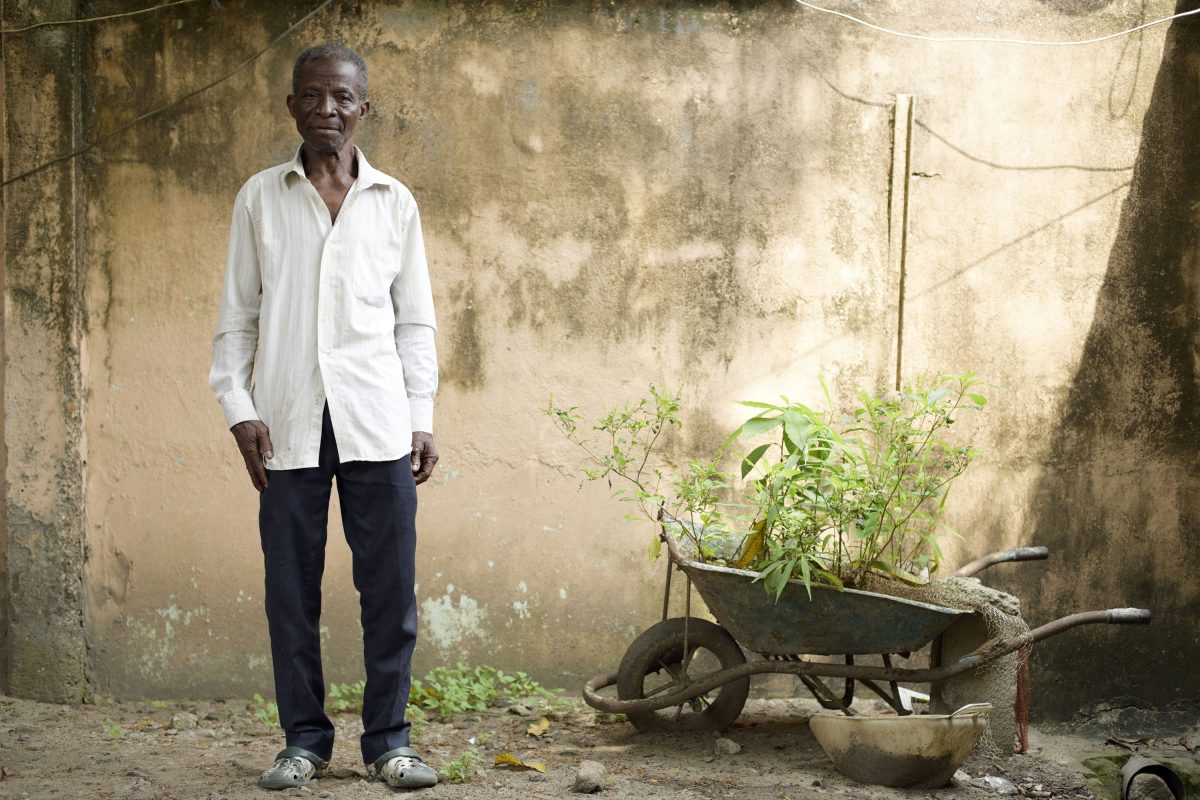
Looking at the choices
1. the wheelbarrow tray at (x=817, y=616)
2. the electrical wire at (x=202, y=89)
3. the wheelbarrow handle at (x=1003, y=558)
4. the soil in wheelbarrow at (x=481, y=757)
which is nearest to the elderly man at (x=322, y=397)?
the soil in wheelbarrow at (x=481, y=757)

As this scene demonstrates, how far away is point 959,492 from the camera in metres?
4.90

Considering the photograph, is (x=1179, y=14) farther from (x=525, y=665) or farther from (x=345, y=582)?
(x=345, y=582)

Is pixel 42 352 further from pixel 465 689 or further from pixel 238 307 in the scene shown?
pixel 465 689

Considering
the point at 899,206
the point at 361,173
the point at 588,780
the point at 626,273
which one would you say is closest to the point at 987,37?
the point at 899,206

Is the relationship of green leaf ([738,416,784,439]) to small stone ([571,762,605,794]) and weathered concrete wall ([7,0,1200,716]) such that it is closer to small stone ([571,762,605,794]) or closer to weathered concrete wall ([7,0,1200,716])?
weathered concrete wall ([7,0,1200,716])

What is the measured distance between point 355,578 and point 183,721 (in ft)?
4.99

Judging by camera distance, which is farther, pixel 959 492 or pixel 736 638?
pixel 959 492

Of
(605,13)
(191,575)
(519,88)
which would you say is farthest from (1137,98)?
(191,575)

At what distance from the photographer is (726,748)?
4.16m

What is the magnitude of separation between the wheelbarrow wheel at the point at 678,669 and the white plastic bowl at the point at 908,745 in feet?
1.63

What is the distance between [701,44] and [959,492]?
2.22 m

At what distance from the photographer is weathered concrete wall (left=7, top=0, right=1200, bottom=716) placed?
4.72 m

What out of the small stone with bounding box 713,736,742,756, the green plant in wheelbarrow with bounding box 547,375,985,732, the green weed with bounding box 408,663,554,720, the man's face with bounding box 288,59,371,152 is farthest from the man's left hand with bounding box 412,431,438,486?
the small stone with bounding box 713,736,742,756

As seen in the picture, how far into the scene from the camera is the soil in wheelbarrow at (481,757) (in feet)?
12.0
